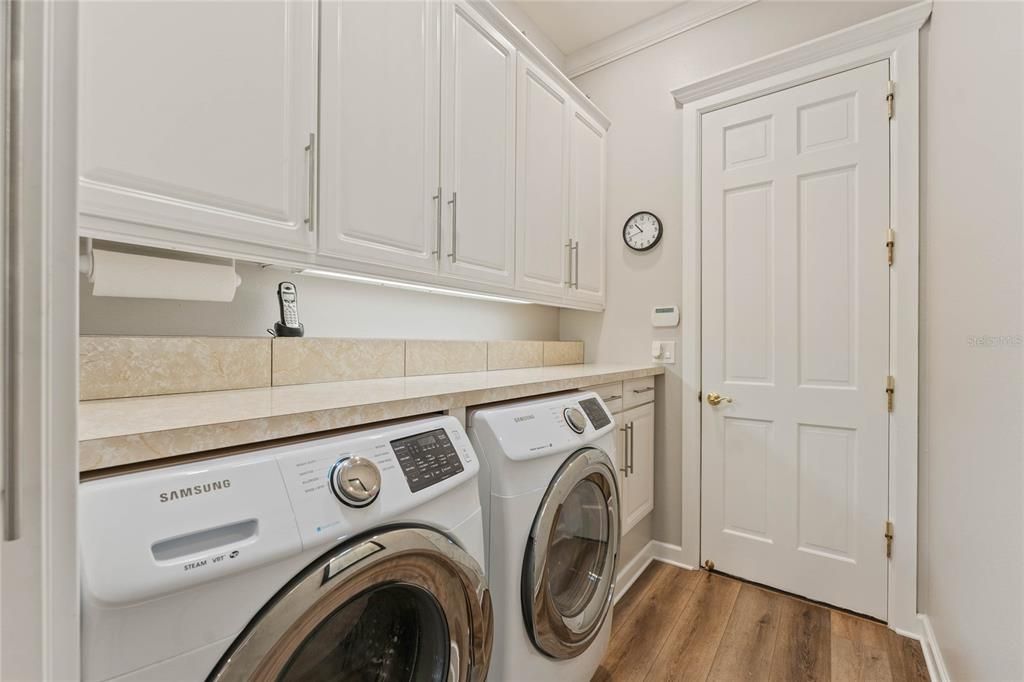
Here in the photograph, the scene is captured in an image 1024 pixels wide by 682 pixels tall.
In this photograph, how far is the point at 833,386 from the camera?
193cm

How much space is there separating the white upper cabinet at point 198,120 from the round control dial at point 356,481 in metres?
0.66

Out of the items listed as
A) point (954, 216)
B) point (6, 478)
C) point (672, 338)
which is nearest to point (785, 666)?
point (672, 338)

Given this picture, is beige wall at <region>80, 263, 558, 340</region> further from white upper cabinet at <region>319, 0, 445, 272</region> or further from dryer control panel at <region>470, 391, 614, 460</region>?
Answer: dryer control panel at <region>470, 391, 614, 460</region>

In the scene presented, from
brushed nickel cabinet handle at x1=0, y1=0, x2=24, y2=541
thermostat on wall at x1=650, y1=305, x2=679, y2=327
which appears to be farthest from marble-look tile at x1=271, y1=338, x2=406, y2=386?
thermostat on wall at x1=650, y1=305, x2=679, y2=327

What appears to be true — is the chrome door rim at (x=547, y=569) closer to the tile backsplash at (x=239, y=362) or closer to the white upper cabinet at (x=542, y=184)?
the tile backsplash at (x=239, y=362)

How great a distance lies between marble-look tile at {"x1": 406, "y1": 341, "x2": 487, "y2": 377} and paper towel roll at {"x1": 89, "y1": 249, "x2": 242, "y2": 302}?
0.66m

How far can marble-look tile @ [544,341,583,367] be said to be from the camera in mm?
2422

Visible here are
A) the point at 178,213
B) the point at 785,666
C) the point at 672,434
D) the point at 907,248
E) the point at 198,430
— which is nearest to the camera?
the point at 198,430

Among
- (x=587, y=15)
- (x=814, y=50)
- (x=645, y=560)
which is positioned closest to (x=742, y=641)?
(x=645, y=560)

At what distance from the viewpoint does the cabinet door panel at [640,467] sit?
202 centimetres

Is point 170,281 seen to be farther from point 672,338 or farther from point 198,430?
point 672,338

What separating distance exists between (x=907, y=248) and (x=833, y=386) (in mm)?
610

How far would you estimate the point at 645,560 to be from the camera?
2.26m

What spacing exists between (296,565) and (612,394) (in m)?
1.42
